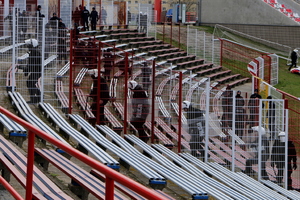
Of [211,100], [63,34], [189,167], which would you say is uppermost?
[63,34]

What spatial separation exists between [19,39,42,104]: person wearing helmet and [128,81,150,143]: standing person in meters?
2.05

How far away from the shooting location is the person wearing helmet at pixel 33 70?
13.3m

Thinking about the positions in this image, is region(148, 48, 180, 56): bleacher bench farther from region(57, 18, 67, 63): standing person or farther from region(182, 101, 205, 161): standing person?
region(182, 101, 205, 161): standing person

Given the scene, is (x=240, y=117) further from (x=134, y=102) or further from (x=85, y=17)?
(x=85, y=17)

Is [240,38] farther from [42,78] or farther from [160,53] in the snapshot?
[42,78]

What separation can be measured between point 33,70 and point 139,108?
2494 mm

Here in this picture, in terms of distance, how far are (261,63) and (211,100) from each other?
41.1 feet

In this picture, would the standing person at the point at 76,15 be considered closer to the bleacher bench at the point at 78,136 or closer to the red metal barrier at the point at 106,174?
the bleacher bench at the point at 78,136

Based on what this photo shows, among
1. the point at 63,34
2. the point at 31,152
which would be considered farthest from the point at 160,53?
the point at 31,152

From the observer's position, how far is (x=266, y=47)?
1431 inches

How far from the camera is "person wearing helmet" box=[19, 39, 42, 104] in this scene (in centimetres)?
1328

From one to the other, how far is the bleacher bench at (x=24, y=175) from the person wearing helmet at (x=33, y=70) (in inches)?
215

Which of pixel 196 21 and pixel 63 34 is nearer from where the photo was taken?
pixel 63 34

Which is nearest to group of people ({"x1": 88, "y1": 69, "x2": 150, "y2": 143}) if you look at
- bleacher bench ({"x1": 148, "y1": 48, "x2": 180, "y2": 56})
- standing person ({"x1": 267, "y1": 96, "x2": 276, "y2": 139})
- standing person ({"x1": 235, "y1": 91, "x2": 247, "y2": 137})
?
standing person ({"x1": 235, "y1": 91, "x2": 247, "y2": 137})
